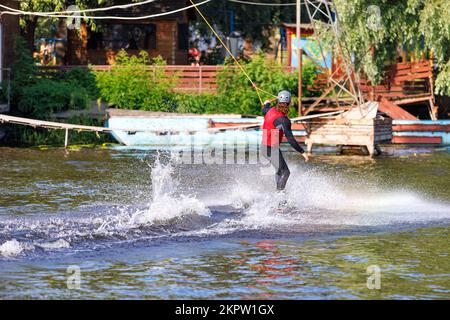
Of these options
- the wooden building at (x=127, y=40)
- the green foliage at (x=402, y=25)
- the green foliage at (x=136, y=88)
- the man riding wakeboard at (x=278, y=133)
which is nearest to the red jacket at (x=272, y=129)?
the man riding wakeboard at (x=278, y=133)

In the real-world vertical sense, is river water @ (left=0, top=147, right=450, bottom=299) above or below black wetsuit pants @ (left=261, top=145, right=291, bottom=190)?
below

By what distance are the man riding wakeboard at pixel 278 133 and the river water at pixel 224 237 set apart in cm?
55

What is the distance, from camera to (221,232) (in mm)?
14375

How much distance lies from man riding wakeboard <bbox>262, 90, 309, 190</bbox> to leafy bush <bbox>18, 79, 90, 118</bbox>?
1707 cm

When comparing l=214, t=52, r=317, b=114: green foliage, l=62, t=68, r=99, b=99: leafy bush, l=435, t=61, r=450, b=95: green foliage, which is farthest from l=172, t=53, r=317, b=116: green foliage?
l=435, t=61, r=450, b=95: green foliage

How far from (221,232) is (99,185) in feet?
23.5

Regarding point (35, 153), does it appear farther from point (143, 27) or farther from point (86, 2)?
point (143, 27)

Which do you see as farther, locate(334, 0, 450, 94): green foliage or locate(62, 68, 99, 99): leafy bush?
locate(62, 68, 99, 99): leafy bush

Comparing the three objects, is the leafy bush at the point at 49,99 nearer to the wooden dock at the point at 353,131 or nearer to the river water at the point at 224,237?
the wooden dock at the point at 353,131

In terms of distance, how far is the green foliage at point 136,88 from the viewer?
35.1 metres

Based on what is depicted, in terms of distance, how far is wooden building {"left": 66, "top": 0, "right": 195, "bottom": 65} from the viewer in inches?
1682

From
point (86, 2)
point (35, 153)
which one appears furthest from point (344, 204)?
point (86, 2)

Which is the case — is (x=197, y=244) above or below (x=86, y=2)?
below

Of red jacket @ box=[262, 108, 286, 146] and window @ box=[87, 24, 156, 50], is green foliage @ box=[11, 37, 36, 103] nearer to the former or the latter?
window @ box=[87, 24, 156, 50]
